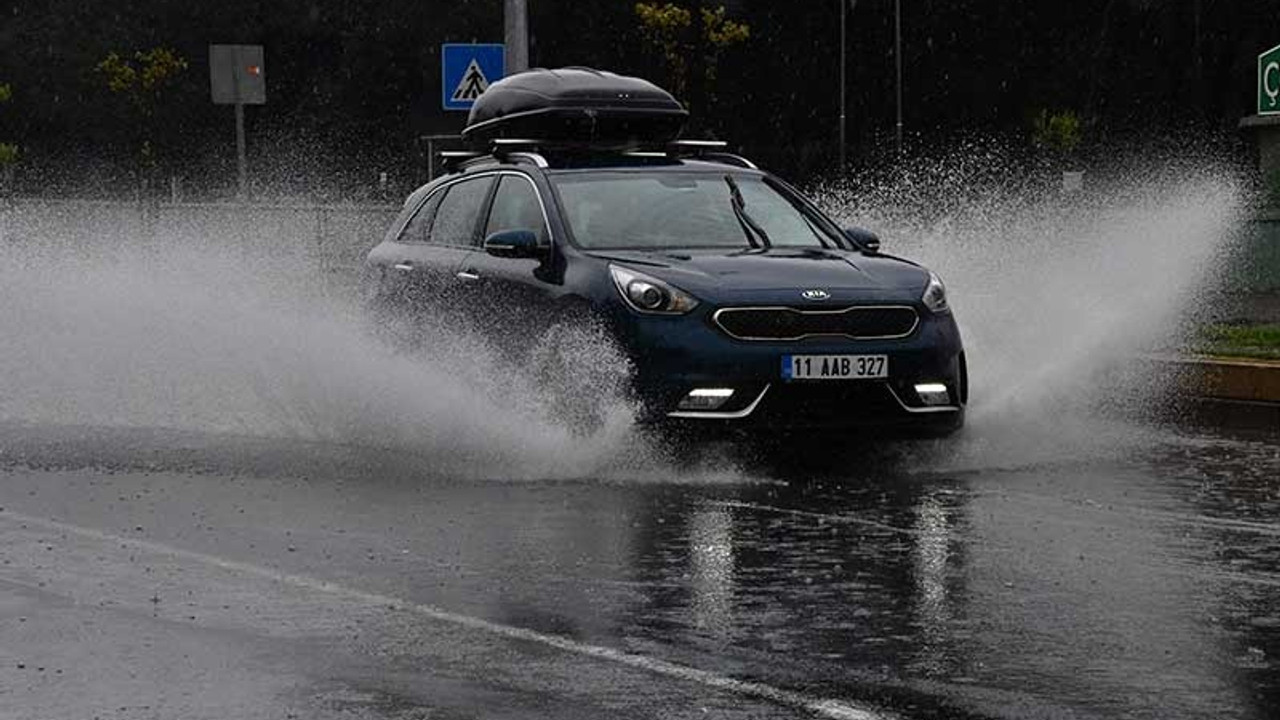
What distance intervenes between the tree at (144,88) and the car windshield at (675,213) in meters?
59.1

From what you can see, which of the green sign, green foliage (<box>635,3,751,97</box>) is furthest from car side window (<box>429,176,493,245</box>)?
green foliage (<box>635,3,751,97</box>)

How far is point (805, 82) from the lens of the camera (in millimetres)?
80312

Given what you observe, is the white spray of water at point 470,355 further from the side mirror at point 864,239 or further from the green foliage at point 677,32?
the green foliage at point 677,32

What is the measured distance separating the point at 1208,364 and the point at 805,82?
211ft

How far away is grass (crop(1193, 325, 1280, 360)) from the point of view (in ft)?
56.4

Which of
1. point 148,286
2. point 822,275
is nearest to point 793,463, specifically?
point 822,275

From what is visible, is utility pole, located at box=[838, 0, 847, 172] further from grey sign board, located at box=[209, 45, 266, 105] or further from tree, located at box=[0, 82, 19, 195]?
grey sign board, located at box=[209, 45, 266, 105]

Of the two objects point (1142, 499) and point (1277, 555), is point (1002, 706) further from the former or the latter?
point (1142, 499)

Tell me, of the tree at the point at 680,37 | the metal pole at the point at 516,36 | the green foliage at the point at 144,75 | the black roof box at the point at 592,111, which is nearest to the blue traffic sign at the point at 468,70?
the metal pole at the point at 516,36

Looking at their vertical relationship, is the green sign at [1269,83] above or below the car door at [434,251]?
above

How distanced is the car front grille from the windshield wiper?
1048 millimetres

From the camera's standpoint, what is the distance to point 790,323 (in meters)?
11.8

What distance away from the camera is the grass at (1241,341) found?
56.4ft

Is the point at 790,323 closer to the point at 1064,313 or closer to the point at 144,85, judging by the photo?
the point at 1064,313
